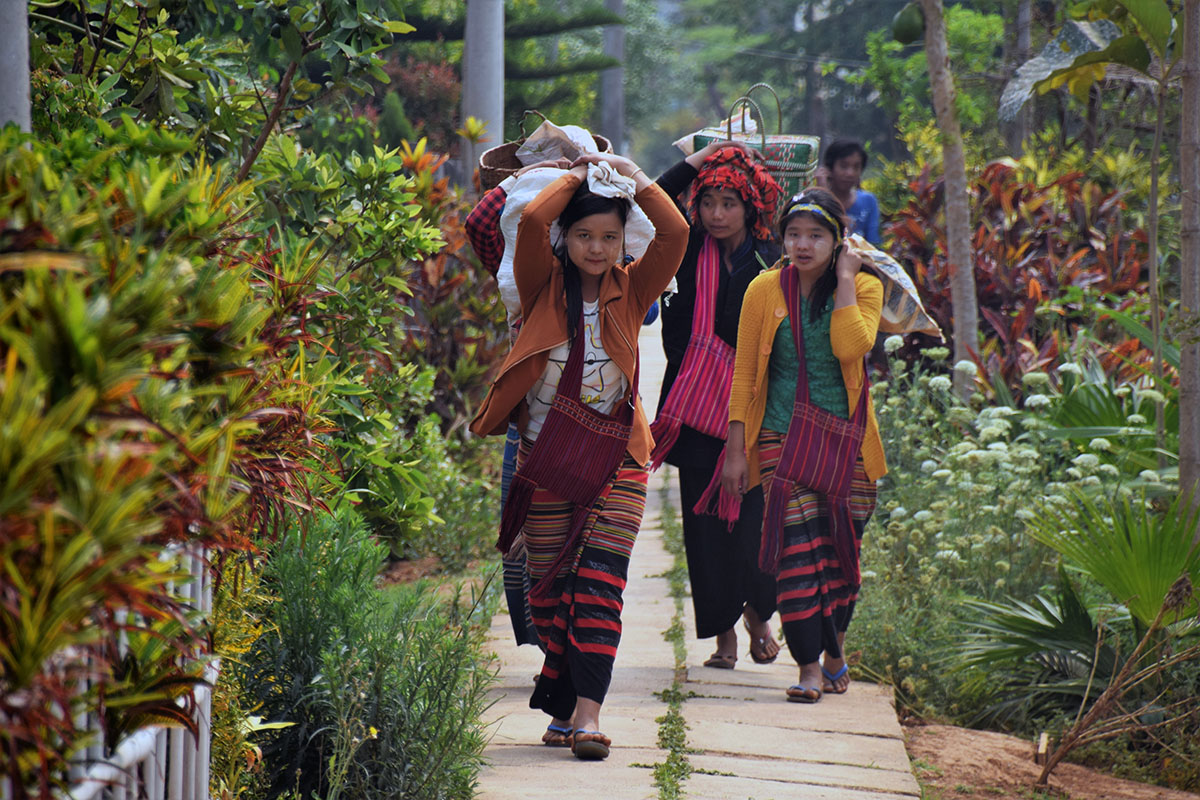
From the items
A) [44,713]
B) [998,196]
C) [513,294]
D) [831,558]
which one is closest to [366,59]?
[513,294]

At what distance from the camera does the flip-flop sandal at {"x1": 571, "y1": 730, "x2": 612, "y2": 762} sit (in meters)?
3.61

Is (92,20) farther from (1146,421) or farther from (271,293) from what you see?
(1146,421)

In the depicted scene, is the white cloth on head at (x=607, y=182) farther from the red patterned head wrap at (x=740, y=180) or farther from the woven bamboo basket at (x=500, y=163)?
the red patterned head wrap at (x=740, y=180)

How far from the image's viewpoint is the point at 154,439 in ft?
5.04

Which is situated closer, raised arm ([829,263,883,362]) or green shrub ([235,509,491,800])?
green shrub ([235,509,491,800])

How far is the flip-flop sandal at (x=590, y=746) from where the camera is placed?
3605mm

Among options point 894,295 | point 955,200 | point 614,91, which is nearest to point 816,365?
point 894,295

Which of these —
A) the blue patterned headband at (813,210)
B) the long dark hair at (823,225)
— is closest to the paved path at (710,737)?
the long dark hair at (823,225)

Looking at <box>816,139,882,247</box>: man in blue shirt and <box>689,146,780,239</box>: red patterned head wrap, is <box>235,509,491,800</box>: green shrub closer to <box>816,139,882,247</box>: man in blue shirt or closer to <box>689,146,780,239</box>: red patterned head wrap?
<box>689,146,780,239</box>: red patterned head wrap

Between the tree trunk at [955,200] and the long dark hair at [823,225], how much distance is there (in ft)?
10.2

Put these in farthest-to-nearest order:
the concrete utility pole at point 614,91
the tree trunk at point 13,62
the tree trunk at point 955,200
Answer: the concrete utility pole at point 614,91 < the tree trunk at point 955,200 < the tree trunk at point 13,62

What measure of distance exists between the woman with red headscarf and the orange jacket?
840mm

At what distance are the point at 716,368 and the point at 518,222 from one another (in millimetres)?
1258

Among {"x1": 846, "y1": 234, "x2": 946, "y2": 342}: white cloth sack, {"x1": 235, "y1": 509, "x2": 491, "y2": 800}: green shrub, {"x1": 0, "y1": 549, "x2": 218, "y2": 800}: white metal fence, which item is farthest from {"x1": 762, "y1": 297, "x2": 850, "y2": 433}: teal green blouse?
{"x1": 0, "y1": 549, "x2": 218, "y2": 800}: white metal fence
